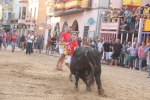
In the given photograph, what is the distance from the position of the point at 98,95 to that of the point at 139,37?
1392 centimetres

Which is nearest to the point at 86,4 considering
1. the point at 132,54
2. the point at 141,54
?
the point at 132,54

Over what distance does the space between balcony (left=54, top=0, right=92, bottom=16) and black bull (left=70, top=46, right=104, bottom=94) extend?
23364mm

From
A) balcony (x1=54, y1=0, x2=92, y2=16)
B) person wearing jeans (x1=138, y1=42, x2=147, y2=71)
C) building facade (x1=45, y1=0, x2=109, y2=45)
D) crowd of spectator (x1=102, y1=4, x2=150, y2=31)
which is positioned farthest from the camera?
balcony (x1=54, y1=0, x2=92, y2=16)

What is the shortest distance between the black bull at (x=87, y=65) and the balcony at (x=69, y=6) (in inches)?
920

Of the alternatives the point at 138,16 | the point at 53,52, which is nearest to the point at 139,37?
the point at 138,16

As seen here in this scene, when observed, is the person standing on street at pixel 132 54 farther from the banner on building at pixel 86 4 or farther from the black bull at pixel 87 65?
the banner on building at pixel 86 4

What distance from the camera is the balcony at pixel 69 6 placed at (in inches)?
1273

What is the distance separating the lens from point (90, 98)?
7.42 metres

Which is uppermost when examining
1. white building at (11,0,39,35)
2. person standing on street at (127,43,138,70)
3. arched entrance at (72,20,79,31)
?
white building at (11,0,39,35)

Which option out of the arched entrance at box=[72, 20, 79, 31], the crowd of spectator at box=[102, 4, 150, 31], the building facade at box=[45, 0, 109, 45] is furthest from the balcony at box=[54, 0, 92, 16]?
the crowd of spectator at box=[102, 4, 150, 31]

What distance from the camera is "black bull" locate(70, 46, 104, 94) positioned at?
802 centimetres

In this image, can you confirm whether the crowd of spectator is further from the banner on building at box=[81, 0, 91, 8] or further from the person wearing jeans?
the banner on building at box=[81, 0, 91, 8]

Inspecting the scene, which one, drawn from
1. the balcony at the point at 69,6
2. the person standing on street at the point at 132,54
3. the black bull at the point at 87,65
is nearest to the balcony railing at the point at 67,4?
the balcony at the point at 69,6

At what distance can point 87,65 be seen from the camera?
26.6 feet
